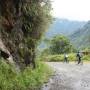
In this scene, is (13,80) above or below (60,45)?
below

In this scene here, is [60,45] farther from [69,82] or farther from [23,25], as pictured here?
[23,25]

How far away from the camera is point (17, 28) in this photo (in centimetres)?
2512

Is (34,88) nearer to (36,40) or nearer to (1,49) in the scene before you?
(1,49)

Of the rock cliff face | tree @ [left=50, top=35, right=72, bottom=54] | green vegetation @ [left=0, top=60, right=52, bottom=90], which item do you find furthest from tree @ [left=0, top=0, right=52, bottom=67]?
tree @ [left=50, top=35, right=72, bottom=54]

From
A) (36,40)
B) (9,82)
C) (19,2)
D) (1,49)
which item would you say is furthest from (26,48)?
(9,82)

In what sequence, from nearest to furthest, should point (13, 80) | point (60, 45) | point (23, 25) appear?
point (13, 80) < point (23, 25) < point (60, 45)

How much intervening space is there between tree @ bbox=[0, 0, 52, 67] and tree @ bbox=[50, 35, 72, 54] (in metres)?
101

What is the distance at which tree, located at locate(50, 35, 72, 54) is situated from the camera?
13112cm

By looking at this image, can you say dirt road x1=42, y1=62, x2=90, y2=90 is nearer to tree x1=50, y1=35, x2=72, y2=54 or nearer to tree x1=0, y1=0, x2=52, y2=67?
tree x1=0, y1=0, x2=52, y2=67

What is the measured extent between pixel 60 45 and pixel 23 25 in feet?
354

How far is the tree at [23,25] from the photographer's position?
23.3 metres

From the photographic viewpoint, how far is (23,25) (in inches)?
1045

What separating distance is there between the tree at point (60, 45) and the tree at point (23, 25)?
10053cm

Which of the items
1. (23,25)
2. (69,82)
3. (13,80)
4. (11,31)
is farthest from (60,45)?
(13,80)
